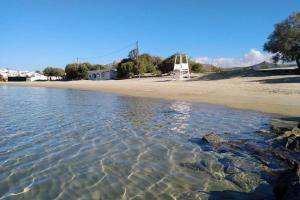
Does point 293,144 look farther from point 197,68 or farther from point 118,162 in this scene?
point 197,68

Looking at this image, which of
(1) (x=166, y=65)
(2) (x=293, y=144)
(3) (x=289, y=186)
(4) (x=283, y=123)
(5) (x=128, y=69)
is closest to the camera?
(3) (x=289, y=186)

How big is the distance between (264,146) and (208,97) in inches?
670

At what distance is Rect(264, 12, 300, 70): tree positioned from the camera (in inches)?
1694

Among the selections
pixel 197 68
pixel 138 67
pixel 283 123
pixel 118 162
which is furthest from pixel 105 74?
pixel 118 162

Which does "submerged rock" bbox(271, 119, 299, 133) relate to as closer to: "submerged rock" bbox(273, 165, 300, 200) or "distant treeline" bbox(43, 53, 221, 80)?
"submerged rock" bbox(273, 165, 300, 200)

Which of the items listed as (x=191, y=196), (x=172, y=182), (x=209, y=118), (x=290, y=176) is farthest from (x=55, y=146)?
(x=209, y=118)

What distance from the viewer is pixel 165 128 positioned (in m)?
13.0

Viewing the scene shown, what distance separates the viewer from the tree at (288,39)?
43031 millimetres

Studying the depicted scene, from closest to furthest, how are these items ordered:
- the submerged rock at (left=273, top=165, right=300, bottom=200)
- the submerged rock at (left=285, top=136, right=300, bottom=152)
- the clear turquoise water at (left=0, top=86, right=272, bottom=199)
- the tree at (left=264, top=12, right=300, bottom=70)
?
the submerged rock at (left=273, top=165, right=300, bottom=200), the clear turquoise water at (left=0, top=86, right=272, bottom=199), the submerged rock at (left=285, top=136, right=300, bottom=152), the tree at (left=264, top=12, right=300, bottom=70)

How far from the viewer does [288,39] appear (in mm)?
43094

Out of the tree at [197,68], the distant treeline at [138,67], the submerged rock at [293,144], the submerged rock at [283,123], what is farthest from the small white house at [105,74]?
the submerged rock at [293,144]

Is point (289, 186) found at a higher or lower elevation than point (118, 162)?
higher

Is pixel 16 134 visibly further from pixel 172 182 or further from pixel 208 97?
pixel 208 97

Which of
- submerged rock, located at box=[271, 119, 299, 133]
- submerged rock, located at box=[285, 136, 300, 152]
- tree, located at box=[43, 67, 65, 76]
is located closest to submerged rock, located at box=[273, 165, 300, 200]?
submerged rock, located at box=[285, 136, 300, 152]
